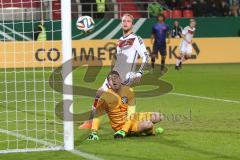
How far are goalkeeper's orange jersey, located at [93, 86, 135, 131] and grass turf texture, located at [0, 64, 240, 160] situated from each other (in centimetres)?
30

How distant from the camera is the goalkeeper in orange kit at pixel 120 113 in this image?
11305mm

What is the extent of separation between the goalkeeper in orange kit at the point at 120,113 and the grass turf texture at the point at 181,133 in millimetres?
167

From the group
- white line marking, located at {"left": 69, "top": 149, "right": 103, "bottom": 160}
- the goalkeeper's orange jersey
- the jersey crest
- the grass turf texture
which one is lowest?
the grass turf texture

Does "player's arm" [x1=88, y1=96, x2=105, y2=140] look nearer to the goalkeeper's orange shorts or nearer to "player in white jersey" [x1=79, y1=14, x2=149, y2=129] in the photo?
"player in white jersey" [x1=79, y1=14, x2=149, y2=129]

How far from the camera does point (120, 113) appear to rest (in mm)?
11414

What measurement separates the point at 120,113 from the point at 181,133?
1230 millimetres

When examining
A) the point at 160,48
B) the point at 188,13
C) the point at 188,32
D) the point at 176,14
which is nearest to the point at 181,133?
the point at 160,48

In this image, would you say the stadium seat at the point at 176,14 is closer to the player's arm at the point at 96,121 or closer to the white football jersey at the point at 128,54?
the white football jersey at the point at 128,54

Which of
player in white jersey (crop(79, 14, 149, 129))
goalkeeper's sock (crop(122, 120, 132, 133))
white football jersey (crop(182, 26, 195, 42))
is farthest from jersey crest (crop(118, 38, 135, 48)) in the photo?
white football jersey (crop(182, 26, 195, 42))

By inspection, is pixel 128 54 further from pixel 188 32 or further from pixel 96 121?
pixel 188 32

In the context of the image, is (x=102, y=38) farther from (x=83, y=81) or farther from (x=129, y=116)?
(x=129, y=116)

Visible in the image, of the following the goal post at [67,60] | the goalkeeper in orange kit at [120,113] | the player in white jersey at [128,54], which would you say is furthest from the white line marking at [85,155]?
the player in white jersey at [128,54]

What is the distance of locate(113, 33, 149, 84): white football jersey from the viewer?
12.1 m

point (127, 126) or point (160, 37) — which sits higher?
point (160, 37)
